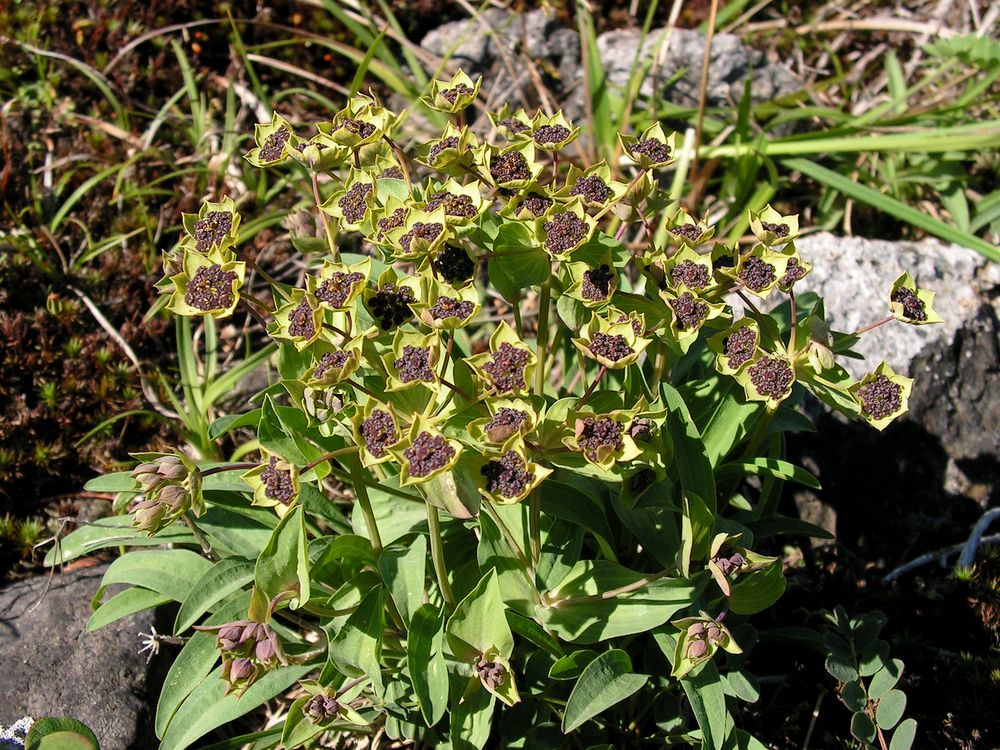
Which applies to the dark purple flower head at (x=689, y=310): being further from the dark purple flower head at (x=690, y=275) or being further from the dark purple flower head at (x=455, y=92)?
the dark purple flower head at (x=455, y=92)

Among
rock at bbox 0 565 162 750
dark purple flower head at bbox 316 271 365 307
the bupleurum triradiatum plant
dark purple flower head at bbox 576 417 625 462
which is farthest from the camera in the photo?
rock at bbox 0 565 162 750

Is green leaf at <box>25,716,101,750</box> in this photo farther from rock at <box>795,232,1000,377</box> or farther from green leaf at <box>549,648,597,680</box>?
rock at <box>795,232,1000,377</box>

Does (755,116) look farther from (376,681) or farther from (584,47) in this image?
(376,681)

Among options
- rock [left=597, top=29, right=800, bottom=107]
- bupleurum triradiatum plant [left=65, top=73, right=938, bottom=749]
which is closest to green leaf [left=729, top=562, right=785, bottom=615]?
bupleurum triradiatum plant [left=65, top=73, right=938, bottom=749]

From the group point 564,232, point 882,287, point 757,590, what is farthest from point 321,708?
point 882,287

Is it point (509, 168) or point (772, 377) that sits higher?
point (509, 168)

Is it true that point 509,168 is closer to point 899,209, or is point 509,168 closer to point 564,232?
point 564,232
